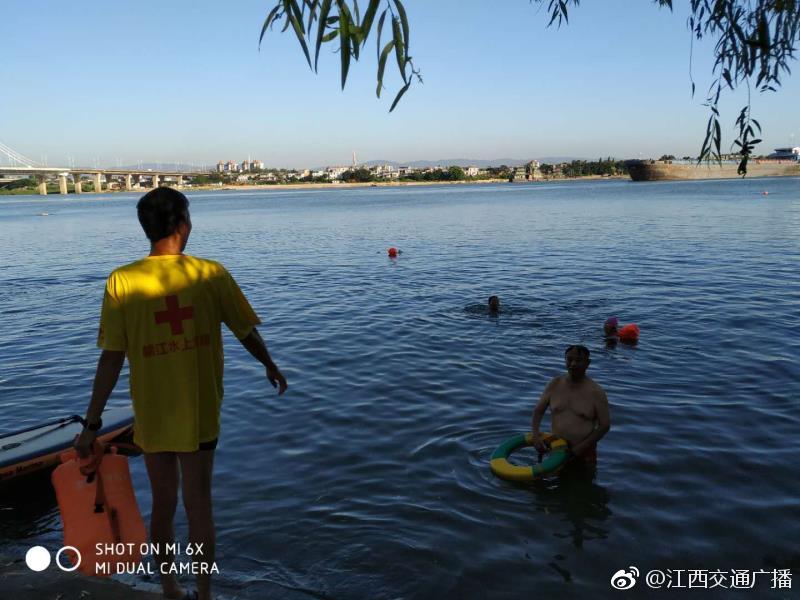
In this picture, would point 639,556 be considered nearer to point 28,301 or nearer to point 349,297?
point 349,297

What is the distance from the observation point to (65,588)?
427cm

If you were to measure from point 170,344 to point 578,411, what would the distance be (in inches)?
186

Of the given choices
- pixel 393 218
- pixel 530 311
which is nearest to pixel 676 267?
pixel 530 311

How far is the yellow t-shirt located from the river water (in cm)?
203

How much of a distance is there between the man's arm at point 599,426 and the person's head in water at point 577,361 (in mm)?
291

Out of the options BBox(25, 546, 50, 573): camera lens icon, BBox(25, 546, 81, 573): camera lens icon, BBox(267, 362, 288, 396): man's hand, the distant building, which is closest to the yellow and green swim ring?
BBox(267, 362, 288, 396): man's hand

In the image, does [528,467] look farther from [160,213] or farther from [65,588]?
[160,213]

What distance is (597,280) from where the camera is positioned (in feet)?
70.6

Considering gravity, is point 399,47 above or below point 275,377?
above

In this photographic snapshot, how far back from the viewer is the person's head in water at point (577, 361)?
265 inches

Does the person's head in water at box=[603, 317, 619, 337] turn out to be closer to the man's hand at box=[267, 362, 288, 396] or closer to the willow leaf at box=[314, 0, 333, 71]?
the man's hand at box=[267, 362, 288, 396]

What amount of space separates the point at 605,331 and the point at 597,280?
902cm

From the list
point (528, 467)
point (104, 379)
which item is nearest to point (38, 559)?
point (104, 379)

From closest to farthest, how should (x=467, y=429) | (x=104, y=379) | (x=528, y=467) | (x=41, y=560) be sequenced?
1. (x=104, y=379)
2. (x=41, y=560)
3. (x=528, y=467)
4. (x=467, y=429)
